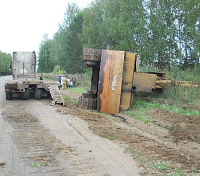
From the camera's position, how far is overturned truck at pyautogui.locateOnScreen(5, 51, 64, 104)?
1422 cm

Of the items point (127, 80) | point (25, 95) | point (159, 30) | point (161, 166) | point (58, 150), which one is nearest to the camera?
point (161, 166)

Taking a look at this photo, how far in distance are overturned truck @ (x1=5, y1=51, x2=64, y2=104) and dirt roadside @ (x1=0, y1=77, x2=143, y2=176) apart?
4.92 meters

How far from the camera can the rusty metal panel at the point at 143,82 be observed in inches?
484

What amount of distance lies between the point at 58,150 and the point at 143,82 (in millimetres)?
7246

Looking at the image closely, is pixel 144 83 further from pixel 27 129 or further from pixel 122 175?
pixel 122 175

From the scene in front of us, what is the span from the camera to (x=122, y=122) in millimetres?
9812

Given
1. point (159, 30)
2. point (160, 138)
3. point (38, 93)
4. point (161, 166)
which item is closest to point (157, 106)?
point (160, 138)

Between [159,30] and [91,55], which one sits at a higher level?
[159,30]

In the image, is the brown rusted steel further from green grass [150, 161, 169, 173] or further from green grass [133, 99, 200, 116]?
green grass [150, 161, 169, 173]

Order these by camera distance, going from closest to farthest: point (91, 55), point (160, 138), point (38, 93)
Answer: point (160, 138)
point (91, 55)
point (38, 93)

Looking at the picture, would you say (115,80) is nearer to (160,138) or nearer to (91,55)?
(91,55)

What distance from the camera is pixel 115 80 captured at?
38.1ft

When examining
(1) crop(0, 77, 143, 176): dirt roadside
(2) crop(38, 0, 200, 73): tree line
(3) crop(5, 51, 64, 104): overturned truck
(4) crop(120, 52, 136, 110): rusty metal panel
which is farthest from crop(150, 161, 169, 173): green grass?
(2) crop(38, 0, 200, 73): tree line

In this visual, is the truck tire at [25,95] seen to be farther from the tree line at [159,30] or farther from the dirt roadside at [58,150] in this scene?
the tree line at [159,30]
